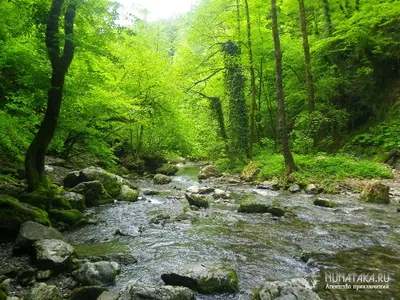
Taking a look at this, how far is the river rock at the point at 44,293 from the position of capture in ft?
13.7

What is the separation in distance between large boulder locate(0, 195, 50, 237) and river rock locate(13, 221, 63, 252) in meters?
0.55

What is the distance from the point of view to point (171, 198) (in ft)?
40.1

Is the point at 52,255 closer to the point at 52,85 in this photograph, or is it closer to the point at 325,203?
the point at 52,85

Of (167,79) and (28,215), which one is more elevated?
(167,79)

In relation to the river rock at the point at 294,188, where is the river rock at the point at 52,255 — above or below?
above

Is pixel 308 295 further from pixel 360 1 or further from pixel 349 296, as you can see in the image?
pixel 360 1

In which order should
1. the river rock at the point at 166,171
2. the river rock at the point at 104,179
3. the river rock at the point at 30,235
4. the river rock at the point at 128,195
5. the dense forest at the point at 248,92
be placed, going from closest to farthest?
the river rock at the point at 30,235 → the river rock at the point at 128,195 → the river rock at the point at 104,179 → the dense forest at the point at 248,92 → the river rock at the point at 166,171

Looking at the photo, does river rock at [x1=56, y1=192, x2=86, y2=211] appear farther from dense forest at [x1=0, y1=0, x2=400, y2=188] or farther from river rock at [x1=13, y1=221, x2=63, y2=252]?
dense forest at [x1=0, y1=0, x2=400, y2=188]

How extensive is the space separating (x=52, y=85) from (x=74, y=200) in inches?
137

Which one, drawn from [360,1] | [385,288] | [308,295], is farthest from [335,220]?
[360,1]

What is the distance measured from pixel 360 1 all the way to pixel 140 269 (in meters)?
22.0

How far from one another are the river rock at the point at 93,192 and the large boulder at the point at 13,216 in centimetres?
350

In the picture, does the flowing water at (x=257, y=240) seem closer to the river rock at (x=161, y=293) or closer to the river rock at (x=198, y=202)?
the river rock at (x=198, y=202)

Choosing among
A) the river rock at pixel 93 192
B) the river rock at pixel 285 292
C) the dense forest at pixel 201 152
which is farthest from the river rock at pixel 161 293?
the river rock at pixel 93 192
